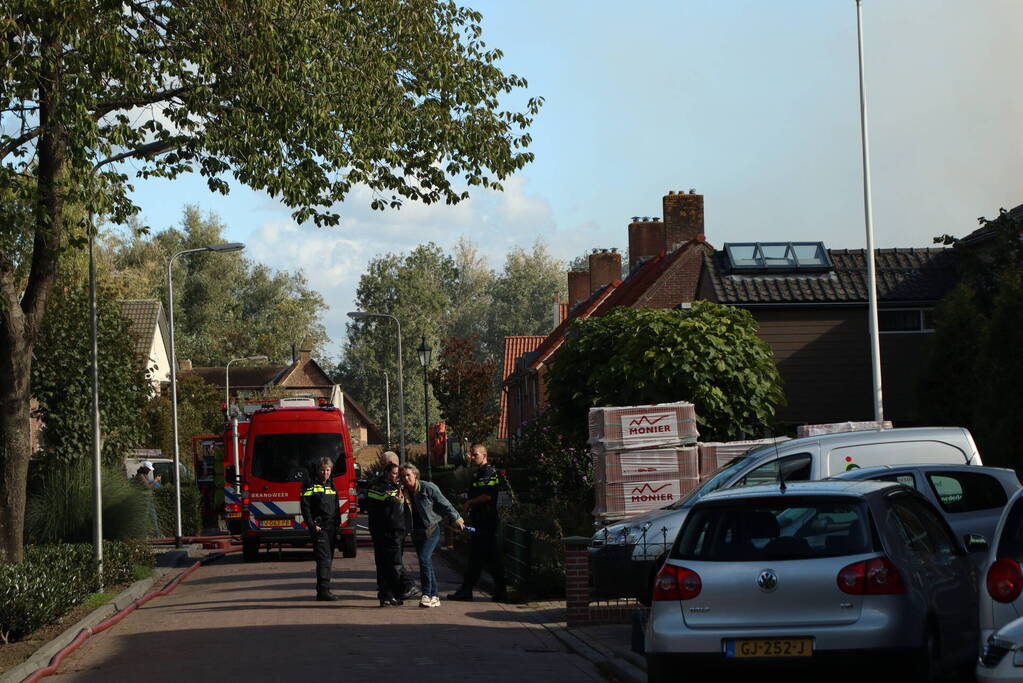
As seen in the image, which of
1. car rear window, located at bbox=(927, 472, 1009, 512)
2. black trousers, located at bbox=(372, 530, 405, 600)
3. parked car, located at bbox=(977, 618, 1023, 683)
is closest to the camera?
parked car, located at bbox=(977, 618, 1023, 683)

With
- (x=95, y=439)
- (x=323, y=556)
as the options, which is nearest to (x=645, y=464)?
(x=323, y=556)

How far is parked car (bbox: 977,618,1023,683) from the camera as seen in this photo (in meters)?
6.04

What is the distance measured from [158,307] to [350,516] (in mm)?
41856

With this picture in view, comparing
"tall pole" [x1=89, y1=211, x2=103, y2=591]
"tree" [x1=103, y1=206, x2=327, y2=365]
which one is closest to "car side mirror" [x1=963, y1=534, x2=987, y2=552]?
"tall pole" [x1=89, y1=211, x2=103, y2=591]

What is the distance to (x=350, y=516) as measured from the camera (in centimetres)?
2744

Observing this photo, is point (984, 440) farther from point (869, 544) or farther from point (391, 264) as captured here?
point (391, 264)

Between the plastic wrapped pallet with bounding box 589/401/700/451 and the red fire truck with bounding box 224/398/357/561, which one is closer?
the plastic wrapped pallet with bounding box 589/401/700/451

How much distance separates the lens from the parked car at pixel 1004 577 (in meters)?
7.73

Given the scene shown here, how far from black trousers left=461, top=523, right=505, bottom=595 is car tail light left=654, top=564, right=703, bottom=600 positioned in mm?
8260

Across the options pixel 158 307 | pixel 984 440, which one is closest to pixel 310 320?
pixel 158 307

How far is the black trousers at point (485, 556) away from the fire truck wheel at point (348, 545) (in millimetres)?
9478

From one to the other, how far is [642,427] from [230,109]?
7328mm

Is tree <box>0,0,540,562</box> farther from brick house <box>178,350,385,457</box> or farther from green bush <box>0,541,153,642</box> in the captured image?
brick house <box>178,350,385,457</box>

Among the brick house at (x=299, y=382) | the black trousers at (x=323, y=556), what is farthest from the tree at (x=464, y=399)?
the black trousers at (x=323, y=556)
